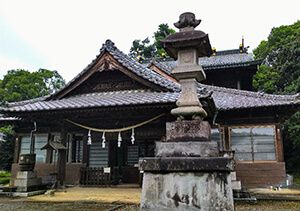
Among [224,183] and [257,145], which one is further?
[257,145]

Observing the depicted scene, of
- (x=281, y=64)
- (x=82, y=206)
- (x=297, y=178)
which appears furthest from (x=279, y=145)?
(x=281, y=64)

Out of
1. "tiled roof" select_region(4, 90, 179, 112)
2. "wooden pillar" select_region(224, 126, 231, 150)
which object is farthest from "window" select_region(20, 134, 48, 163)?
"wooden pillar" select_region(224, 126, 231, 150)

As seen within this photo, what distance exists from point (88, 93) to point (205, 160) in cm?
992

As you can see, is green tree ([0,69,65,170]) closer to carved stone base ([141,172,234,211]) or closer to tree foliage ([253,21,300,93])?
tree foliage ([253,21,300,93])

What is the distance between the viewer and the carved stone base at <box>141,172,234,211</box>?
432cm

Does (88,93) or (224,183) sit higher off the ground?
(88,93)

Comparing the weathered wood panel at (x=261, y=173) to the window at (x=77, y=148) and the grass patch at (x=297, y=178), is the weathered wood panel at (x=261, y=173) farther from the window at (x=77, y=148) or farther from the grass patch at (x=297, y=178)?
the window at (x=77, y=148)

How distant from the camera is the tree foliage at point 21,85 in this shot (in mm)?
43031

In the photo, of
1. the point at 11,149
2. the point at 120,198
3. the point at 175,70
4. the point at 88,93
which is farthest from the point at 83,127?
the point at 11,149

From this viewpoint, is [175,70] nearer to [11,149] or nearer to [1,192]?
[1,192]

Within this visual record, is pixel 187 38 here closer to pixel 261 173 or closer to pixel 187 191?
pixel 187 191

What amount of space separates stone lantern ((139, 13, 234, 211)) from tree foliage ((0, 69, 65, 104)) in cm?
4266

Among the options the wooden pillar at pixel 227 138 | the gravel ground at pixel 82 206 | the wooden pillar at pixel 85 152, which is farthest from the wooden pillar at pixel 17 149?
the wooden pillar at pixel 227 138

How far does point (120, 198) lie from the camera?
34.0ft
